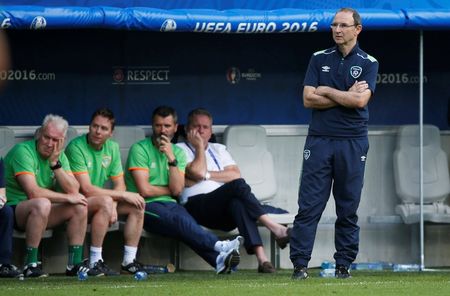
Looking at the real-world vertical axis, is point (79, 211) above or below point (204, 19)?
below

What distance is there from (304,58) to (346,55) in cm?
305

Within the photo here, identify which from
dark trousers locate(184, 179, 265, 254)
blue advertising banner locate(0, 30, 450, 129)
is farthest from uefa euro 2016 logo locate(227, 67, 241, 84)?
dark trousers locate(184, 179, 265, 254)

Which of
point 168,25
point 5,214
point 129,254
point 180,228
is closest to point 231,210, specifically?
point 180,228

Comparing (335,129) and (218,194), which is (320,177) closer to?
(335,129)

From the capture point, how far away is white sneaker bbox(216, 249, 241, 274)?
34.7 feet

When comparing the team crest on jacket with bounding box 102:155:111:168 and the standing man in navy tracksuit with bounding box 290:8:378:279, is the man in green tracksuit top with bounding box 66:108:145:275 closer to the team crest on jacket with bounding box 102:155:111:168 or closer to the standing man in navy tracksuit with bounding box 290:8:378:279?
the team crest on jacket with bounding box 102:155:111:168

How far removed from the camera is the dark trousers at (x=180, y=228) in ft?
36.0

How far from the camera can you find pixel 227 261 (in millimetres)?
10625

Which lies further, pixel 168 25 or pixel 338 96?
pixel 168 25

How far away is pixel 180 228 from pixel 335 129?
7.48ft

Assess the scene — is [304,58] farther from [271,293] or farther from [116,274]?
[271,293]

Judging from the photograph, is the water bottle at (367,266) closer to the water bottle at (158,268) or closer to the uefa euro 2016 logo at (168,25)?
the water bottle at (158,268)

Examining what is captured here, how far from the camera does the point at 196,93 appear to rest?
12.3 metres

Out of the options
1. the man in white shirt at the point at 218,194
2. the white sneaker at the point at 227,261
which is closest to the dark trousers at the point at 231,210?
the man in white shirt at the point at 218,194
